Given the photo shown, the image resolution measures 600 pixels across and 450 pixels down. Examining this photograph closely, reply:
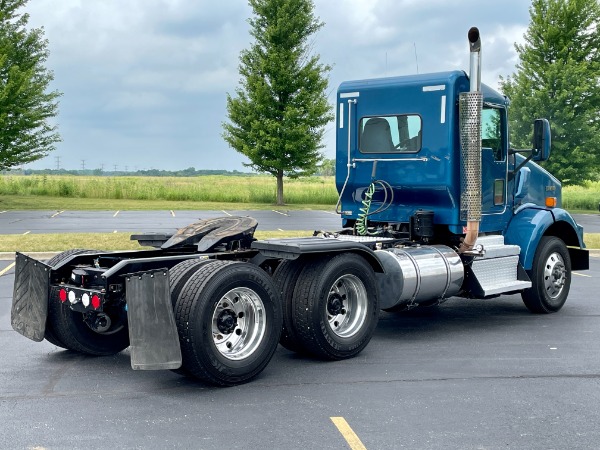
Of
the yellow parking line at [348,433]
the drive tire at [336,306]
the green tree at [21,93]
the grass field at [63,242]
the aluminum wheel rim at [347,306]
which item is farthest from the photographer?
the green tree at [21,93]

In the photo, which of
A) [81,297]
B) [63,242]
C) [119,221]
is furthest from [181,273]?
[119,221]

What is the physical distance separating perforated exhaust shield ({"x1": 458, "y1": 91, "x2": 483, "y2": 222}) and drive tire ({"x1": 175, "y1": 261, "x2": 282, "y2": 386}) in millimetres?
3013

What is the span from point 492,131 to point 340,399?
449 cm

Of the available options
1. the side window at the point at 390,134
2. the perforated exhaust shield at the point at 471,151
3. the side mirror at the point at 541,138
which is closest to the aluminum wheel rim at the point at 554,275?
the side mirror at the point at 541,138

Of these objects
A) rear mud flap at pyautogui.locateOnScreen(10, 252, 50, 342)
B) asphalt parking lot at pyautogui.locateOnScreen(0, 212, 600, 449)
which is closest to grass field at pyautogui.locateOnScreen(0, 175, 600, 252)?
rear mud flap at pyautogui.locateOnScreen(10, 252, 50, 342)

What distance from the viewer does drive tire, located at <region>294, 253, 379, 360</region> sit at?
22.5 feet

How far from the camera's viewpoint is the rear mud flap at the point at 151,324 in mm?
5805

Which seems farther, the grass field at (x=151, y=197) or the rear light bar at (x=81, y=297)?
the grass field at (x=151, y=197)

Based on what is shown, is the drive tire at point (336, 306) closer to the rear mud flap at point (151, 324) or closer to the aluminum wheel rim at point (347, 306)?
the aluminum wheel rim at point (347, 306)

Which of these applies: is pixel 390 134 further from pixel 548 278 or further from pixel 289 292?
pixel 289 292

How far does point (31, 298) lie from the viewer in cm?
684

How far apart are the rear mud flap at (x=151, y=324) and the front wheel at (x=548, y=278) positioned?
520 cm

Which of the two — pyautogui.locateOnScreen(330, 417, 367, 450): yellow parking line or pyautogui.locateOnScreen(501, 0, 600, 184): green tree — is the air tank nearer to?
pyautogui.locateOnScreen(330, 417, 367, 450): yellow parking line

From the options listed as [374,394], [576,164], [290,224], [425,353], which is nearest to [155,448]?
[374,394]
